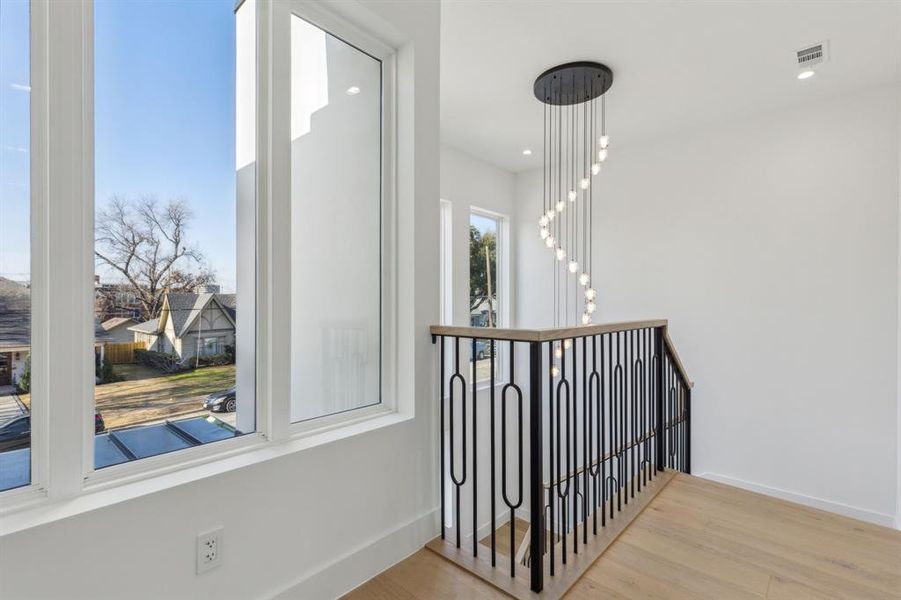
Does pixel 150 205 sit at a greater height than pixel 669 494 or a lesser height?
greater

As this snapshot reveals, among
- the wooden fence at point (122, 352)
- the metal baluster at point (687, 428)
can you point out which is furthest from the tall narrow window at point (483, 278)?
the wooden fence at point (122, 352)

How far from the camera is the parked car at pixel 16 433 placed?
112 centimetres

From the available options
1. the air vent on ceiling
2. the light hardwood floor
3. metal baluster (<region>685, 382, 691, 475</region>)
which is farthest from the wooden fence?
the air vent on ceiling

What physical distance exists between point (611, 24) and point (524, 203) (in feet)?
8.74

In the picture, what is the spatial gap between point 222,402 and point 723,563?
2.10 meters

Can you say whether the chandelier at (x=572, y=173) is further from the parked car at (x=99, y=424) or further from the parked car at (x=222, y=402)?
the parked car at (x=99, y=424)

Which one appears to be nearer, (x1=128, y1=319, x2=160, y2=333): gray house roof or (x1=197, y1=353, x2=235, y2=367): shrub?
(x1=128, y1=319, x2=160, y2=333): gray house roof

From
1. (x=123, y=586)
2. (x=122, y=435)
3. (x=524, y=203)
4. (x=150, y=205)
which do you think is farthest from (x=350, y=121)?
(x=524, y=203)

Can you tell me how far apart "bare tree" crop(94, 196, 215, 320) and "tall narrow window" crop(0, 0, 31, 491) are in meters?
0.17

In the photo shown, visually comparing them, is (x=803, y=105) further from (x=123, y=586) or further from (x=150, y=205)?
(x=123, y=586)

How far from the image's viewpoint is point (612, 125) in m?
3.86

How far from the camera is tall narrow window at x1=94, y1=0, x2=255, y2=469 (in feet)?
4.28

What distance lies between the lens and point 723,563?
1.82 meters

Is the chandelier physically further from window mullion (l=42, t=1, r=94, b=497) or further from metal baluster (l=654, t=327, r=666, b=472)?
window mullion (l=42, t=1, r=94, b=497)
